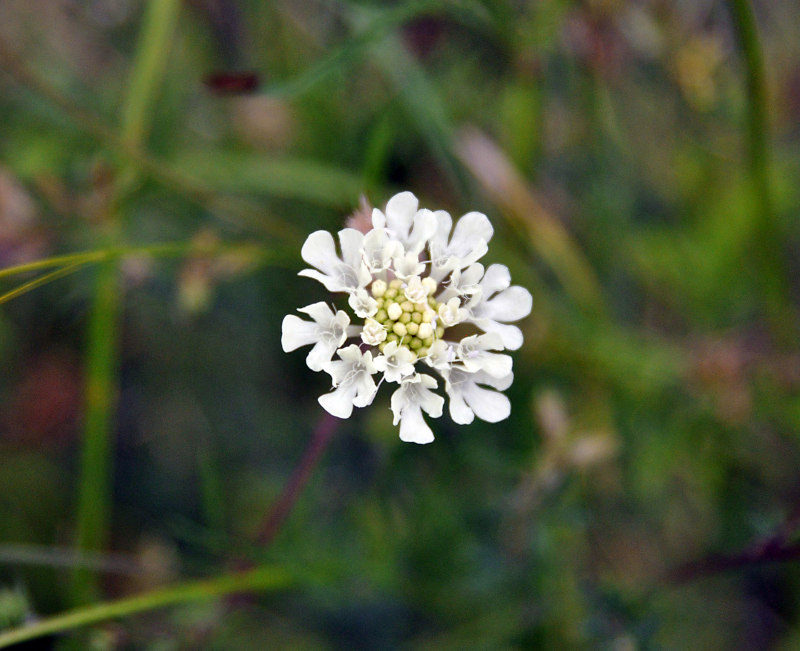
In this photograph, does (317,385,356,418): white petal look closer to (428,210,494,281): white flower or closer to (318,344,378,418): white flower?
(318,344,378,418): white flower

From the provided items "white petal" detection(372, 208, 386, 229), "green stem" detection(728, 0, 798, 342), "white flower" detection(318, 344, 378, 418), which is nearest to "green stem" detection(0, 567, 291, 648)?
"white flower" detection(318, 344, 378, 418)

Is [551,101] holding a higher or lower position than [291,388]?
higher

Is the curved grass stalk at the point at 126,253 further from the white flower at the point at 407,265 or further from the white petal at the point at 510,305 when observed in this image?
the white petal at the point at 510,305

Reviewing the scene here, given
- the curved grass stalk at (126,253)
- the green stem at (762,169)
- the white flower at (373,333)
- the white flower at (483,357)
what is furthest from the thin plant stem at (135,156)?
the green stem at (762,169)

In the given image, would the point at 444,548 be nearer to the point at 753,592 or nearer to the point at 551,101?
the point at 753,592

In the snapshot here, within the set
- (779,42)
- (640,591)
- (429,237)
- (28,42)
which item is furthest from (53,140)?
(779,42)

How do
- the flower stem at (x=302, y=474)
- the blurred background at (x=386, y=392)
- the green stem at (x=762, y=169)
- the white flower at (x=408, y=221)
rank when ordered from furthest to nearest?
the blurred background at (x=386, y=392)
the green stem at (x=762, y=169)
the flower stem at (x=302, y=474)
the white flower at (x=408, y=221)

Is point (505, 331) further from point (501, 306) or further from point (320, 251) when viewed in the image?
point (320, 251)
